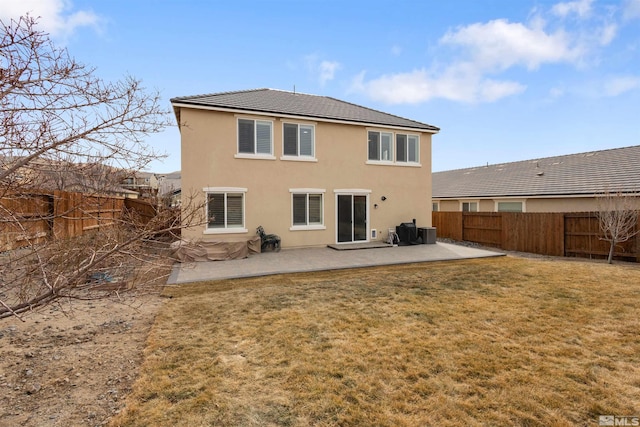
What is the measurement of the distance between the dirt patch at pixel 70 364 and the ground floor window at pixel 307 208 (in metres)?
8.23

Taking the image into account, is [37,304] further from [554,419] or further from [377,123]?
[377,123]

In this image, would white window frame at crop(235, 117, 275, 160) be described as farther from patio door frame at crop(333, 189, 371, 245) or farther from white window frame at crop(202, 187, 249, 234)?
patio door frame at crop(333, 189, 371, 245)

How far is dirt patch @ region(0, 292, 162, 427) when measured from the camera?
313 cm

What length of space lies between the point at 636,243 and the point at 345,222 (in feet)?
38.3

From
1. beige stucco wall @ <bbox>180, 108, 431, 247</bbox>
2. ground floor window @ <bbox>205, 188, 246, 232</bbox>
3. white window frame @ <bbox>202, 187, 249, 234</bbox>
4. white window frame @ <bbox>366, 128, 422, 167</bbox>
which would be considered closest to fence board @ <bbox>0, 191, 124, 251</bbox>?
beige stucco wall @ <bbox>180, 108, 431, 247</bbox>

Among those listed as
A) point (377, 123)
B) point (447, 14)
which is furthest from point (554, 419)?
point (447, 14)

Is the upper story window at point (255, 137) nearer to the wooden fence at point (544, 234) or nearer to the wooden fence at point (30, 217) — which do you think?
the wooden fence at point (30, 217)

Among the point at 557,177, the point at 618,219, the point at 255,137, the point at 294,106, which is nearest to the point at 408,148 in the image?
the point at 294,106

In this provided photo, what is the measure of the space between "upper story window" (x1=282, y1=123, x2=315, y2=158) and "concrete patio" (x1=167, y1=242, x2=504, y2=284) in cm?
441

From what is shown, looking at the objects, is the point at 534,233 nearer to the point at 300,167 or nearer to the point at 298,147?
the point at 300,167

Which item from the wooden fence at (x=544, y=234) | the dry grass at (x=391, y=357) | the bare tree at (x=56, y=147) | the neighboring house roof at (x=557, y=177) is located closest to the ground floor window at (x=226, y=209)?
the dry grass at (x=391, y=357)

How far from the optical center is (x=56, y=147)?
8.93 ft

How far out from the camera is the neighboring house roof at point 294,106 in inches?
493

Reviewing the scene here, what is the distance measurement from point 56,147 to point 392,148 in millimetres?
14596
